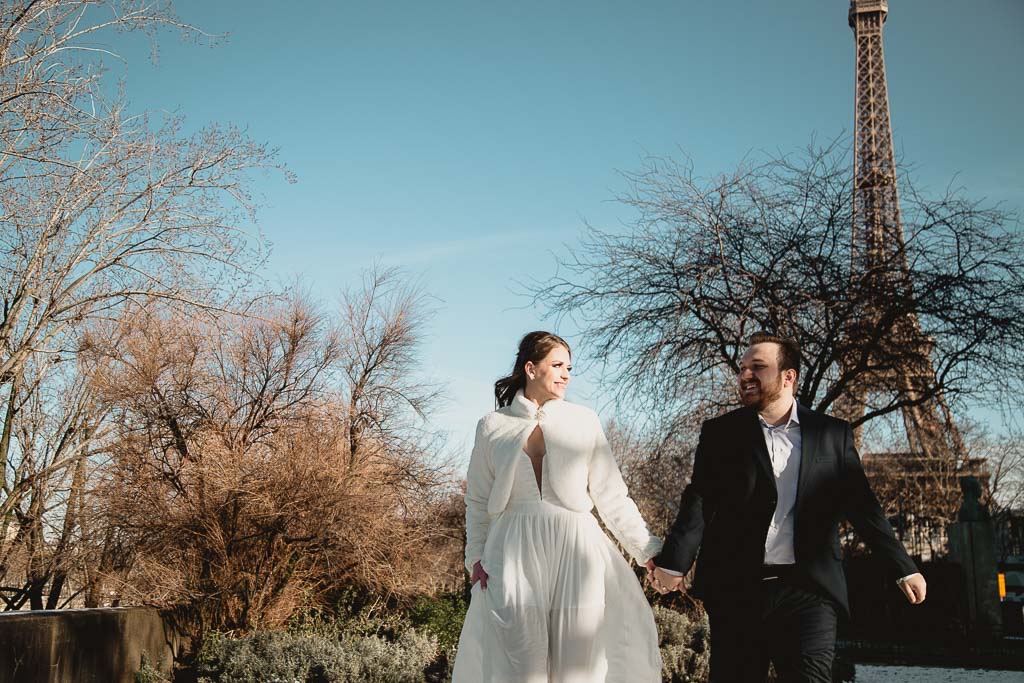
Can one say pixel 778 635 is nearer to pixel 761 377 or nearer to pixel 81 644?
pixel 761 377

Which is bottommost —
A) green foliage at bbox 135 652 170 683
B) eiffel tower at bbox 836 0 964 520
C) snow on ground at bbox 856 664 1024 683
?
snow on ground at bbox 856 664 1024 683

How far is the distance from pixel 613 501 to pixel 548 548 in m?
0.49

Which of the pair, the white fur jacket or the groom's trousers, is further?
the white fur jacket

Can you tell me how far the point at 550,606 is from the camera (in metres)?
4.36

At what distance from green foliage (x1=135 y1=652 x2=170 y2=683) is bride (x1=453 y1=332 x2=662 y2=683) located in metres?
5.19

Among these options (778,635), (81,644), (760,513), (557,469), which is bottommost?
(81,644)

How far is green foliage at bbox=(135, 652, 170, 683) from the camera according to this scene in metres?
8.61

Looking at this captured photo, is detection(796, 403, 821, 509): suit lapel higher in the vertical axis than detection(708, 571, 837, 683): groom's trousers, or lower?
higher

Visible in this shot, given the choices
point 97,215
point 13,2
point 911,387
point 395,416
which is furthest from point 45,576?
point 911,387

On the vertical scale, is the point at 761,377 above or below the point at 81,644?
above

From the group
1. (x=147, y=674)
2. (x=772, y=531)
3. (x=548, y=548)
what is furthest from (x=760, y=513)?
(x=147, y=674)

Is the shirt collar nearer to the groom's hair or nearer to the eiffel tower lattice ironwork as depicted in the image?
the groom's hair

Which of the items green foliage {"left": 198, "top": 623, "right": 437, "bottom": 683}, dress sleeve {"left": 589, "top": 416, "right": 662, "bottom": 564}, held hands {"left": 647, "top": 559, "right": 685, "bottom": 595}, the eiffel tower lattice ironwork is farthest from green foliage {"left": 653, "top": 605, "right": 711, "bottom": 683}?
held hands {"left": 647, "top": 559, "right": 685, "bottom": 595}

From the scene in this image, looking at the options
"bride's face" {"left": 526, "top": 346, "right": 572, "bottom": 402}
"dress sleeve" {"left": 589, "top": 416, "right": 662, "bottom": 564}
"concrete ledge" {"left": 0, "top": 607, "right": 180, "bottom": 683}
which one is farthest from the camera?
"concrete ledge" {"left": 0, "top": 607, "right": 180, "bottom": 683}
